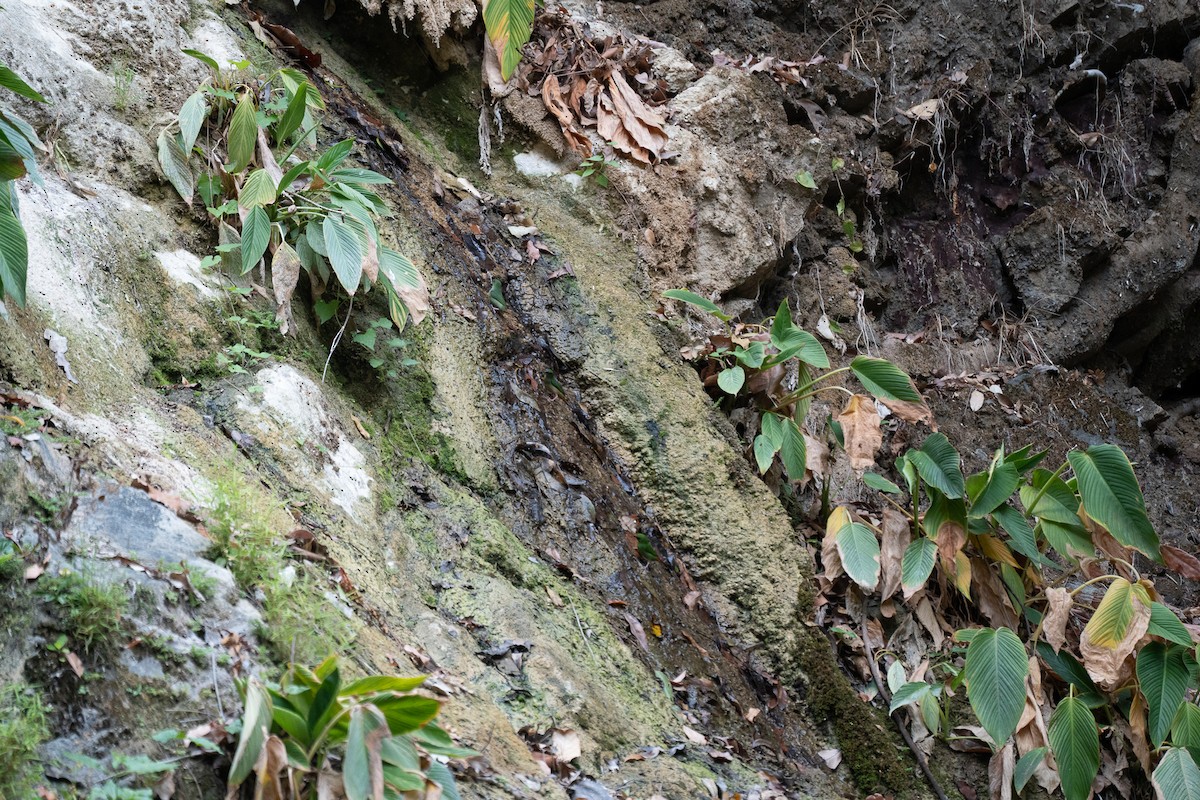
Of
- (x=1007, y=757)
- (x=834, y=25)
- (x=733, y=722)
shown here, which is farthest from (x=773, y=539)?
(x=834, y=25)

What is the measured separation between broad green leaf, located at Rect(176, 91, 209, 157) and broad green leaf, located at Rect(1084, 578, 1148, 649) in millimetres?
4075

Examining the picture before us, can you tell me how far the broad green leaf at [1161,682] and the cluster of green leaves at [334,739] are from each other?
321 cm

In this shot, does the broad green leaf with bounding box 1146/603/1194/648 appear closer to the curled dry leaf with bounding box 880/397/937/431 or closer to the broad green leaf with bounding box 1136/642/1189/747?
the broad green leaf with bounding box 1136/642/1189/747

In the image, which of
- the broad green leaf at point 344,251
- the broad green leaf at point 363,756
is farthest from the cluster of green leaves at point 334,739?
the broad green leaf at point 344,251

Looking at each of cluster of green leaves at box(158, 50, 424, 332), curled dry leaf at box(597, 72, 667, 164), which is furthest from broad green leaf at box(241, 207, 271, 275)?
curled dry leaf at box(597, 72, 667, 164)

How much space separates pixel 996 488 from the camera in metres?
4.04

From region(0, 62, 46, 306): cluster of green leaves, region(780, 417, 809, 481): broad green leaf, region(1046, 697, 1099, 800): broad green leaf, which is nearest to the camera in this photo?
region(0, 62, 46, 306): cluster of green leaves

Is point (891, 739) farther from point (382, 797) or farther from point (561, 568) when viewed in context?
point (382, 797)

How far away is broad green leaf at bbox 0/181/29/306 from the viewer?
2.30 m

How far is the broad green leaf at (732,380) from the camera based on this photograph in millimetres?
4539

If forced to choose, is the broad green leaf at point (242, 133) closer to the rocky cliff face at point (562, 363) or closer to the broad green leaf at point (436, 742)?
the rocky cliff face at point (562, 363)

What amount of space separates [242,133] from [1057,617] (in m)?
3.90

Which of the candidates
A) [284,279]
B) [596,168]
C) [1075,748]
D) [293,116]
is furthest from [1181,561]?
[293,116]

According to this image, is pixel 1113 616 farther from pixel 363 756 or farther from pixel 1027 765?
pixel 363 756
